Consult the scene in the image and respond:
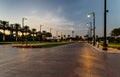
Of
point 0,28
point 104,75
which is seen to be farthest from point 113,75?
point 0,28

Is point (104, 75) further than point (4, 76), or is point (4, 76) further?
point (104, 75)

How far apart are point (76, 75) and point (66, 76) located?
0.64 metres

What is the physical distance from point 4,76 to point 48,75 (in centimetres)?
199

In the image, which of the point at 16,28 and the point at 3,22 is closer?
the point at 3,22

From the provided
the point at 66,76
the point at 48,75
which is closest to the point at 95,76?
the point at 66,76

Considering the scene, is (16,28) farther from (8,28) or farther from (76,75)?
(76,75)

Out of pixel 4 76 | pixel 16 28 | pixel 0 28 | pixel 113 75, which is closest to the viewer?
pixel 4 76

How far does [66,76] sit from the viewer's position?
1184 cm

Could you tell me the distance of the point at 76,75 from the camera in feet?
40.2

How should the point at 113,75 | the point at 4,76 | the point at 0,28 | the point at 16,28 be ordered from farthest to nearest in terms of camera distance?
the point at 16,28, the point at 0,28, the point at 113,75, the point at 4,76

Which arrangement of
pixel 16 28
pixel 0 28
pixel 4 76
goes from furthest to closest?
1. pixel 16 28
2. pixel 0 28
3. pixel 4 76

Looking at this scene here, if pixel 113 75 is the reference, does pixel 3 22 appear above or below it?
above

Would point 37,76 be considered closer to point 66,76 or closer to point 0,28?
point 66,76

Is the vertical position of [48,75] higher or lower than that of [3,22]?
lower
